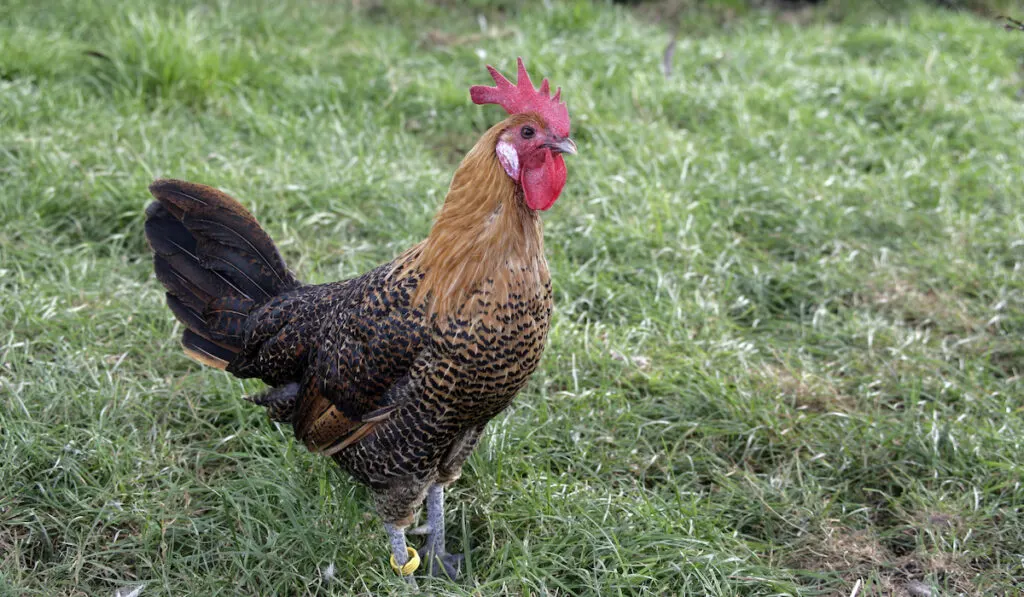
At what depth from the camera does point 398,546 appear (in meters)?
2.97

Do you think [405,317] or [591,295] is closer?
[405,317]

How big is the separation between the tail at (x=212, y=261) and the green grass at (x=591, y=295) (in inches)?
20.4

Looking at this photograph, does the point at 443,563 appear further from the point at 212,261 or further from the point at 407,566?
the point at 212,261

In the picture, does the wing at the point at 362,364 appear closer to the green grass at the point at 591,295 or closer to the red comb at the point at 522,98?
the green grass at the point at 591,295

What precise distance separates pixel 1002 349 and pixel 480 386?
2.69m

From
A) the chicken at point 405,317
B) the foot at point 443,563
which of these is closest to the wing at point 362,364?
the chicken at point 405,317

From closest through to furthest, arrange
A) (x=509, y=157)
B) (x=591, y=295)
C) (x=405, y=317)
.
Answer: (x=509, y=157) < (x=405, y=317) < (x=591, y=295)

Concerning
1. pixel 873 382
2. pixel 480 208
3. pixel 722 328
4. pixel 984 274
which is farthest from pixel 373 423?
pixel 984 274

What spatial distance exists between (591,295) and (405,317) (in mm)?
1821

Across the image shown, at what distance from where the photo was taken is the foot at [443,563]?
3096 millimetres

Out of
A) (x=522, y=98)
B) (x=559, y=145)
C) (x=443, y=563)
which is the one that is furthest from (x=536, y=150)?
(x=443, y=563)

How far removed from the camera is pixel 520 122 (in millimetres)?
2564

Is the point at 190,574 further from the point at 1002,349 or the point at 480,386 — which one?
the point at 1002,349

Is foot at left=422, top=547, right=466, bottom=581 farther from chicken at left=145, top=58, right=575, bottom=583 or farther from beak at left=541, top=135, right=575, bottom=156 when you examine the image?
beak at left=541, top=135, right=575, bottom=156
